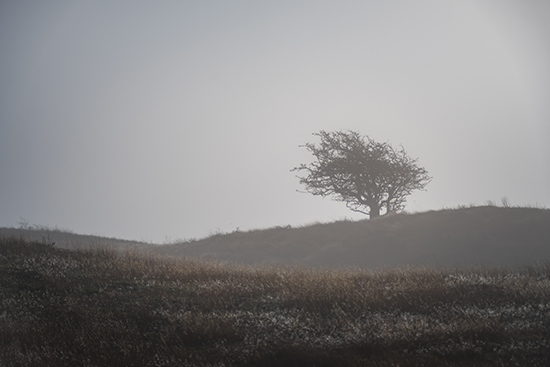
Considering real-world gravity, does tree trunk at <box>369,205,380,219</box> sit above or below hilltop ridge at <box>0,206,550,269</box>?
above

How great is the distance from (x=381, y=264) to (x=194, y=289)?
44.9 feet

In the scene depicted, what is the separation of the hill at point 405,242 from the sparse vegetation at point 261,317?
9985 millimetres

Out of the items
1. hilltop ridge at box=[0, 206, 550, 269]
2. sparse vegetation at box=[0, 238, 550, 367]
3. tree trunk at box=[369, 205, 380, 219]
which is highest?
tree trunk at box=[369, 205, 380, 219]

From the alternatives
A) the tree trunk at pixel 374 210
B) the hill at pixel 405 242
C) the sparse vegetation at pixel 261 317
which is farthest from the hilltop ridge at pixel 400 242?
the sparse vegetation at pixel 261 317

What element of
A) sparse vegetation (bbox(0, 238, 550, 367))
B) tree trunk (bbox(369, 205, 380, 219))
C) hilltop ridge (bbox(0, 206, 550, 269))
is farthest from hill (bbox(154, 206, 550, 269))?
sparse vegetation (bbox(0, 238, 550, 367))

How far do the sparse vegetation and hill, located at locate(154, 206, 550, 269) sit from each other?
9.99 m

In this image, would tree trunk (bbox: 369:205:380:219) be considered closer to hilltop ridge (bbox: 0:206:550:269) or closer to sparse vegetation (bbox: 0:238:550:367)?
hilltop ridge (bbox: 0:206:550:269)

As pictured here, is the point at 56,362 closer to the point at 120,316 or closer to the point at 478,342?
the point at 120,316

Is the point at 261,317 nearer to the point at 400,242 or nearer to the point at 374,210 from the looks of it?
the point at 400,242

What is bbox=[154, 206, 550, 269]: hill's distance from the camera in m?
22.6

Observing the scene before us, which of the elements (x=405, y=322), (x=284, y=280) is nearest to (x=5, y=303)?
(x=284, y=280)

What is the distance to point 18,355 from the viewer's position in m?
6.77

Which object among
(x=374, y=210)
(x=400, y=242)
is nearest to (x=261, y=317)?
(x=400, y=242)

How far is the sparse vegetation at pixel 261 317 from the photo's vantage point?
673cm
